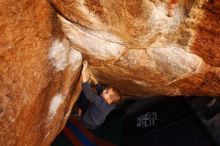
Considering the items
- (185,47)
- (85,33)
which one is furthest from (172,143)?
(85,33)

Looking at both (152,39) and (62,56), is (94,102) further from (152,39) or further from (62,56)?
(152,39)

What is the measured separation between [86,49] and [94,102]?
2.66 ft

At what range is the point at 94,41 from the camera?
101 inches

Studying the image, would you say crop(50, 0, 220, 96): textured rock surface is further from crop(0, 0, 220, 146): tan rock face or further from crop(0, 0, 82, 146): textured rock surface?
crop(0, 0, 82, 146): textured rock surface

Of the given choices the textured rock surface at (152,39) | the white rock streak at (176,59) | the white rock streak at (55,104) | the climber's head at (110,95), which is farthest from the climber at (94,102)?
the white rock streak at (176,59)

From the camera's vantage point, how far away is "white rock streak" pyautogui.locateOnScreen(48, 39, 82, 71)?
254 cm

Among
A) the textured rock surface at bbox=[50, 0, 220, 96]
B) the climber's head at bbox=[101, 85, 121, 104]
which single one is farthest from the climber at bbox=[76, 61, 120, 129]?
the textured rock surface at bbox=[50, 0, 220, 96]

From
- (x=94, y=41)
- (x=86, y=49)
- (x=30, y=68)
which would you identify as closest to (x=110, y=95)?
(x=86, y=49)

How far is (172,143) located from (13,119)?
1.92m

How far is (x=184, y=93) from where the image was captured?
3219mm

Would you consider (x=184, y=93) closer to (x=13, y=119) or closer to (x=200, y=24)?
(x=200, y=24)

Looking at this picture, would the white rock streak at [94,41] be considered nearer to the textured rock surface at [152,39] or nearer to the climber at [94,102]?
the textured rock surface at [152,39]

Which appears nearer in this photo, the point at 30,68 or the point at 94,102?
the point at 30,68

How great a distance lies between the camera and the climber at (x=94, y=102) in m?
3.28
